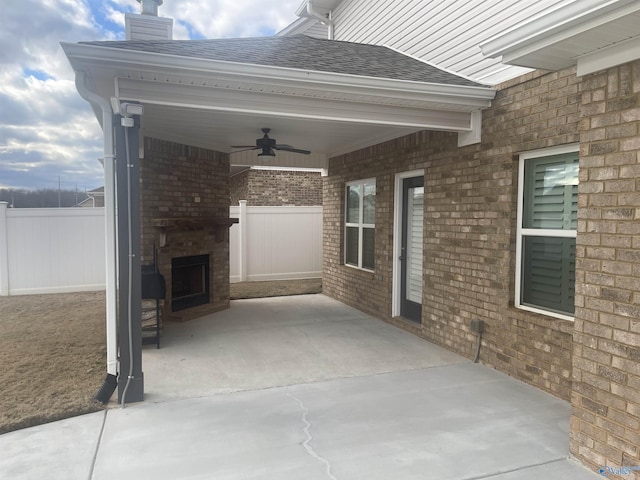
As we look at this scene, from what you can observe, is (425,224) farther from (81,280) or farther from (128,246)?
(81,280)

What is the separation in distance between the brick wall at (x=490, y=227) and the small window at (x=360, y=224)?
84 cm

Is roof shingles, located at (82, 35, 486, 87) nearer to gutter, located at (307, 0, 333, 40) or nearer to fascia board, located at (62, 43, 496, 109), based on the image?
fascia board, located at (62, 43, 496, 109)

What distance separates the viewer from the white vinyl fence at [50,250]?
876 cm

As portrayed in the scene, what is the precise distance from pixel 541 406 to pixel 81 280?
9055 millimetres

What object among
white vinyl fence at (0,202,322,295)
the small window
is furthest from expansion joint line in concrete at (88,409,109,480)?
white vinyl fence at (0,202,322,295)

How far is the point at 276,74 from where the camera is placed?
383 cm

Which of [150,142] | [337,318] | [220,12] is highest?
→ [220,12]

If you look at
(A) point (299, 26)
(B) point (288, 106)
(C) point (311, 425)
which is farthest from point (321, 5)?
(C) point (311, 425)

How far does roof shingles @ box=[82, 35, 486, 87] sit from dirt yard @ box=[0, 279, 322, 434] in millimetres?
3044

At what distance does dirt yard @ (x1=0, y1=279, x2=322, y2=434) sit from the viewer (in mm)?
3619

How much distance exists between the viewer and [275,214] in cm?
1154

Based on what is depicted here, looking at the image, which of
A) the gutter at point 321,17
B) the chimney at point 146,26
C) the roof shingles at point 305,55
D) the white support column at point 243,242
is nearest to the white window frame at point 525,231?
the roof shingles at point 305,55

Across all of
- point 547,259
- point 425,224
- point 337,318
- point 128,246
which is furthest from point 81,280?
point 547,259

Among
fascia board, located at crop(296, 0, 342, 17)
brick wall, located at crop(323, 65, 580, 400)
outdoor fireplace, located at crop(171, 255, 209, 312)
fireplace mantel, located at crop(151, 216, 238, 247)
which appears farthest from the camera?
fascia board, located at crop(296, 0, 342, 17)
